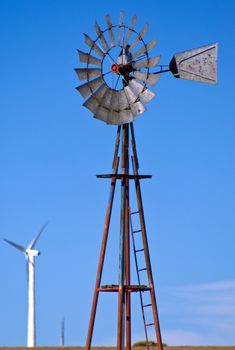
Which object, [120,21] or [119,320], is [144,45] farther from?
[119,320]

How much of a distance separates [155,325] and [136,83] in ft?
25.6

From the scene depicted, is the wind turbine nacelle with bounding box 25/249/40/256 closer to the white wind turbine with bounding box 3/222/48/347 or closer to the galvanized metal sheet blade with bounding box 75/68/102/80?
the white wind turbine with bounding box 3/222/48/347

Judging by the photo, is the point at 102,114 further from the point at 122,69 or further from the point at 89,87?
the point at 122,69

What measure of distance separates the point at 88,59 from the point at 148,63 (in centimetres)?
198

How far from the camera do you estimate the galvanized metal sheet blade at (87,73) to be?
46.0 metres

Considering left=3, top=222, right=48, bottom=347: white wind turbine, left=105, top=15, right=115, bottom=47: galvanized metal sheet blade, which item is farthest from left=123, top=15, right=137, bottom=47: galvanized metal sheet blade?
left=3, top=222, right=48, bottom=347: white wind turbine

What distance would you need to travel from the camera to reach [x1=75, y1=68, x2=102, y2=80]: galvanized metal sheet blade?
1810 inches

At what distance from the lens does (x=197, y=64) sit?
150ft

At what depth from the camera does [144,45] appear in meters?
45.8

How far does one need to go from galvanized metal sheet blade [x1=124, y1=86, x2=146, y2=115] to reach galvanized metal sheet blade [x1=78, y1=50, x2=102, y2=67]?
127cm

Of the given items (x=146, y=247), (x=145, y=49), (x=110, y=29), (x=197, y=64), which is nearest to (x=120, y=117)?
(x=145, y=49)

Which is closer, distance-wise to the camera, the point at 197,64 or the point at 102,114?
the point at 102,114

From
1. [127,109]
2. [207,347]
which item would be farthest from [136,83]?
[207,347]

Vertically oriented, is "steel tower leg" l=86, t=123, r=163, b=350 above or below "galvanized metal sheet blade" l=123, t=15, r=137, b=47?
below
